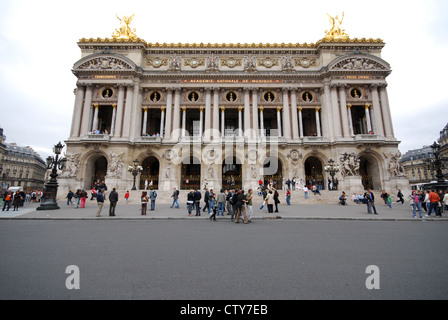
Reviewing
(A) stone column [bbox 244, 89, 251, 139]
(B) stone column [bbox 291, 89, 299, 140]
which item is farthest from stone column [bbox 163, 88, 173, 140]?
(B) stone column [bbox 291, 89, 299, 140]

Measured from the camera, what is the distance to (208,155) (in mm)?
29156

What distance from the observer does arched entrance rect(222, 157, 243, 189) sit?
30.3 metres

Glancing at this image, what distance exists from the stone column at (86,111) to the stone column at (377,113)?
1531 inches

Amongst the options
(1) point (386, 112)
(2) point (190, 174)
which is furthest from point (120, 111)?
(1) point (386, 112)

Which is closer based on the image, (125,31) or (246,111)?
(246,111)

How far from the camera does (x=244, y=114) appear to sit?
31844mm

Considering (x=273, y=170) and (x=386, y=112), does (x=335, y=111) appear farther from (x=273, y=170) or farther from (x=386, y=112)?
(x=273, y=170)

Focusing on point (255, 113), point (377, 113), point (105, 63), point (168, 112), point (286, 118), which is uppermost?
point (105, 63)

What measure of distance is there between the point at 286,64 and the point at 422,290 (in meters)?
34.3

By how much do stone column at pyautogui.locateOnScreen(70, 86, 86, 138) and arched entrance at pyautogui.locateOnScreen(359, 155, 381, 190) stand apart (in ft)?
126

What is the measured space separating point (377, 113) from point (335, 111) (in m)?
5.88

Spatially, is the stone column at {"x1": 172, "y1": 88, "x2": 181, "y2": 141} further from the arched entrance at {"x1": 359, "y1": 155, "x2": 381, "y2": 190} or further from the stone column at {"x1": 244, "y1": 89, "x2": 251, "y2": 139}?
the arched entrance at {"x1": 359, "y1": 155, "x2": 381, "y2": 190}

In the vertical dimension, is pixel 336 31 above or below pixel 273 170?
above

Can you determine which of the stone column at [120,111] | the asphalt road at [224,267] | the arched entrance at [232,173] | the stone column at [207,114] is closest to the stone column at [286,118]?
the arched entrance at [232,173]
